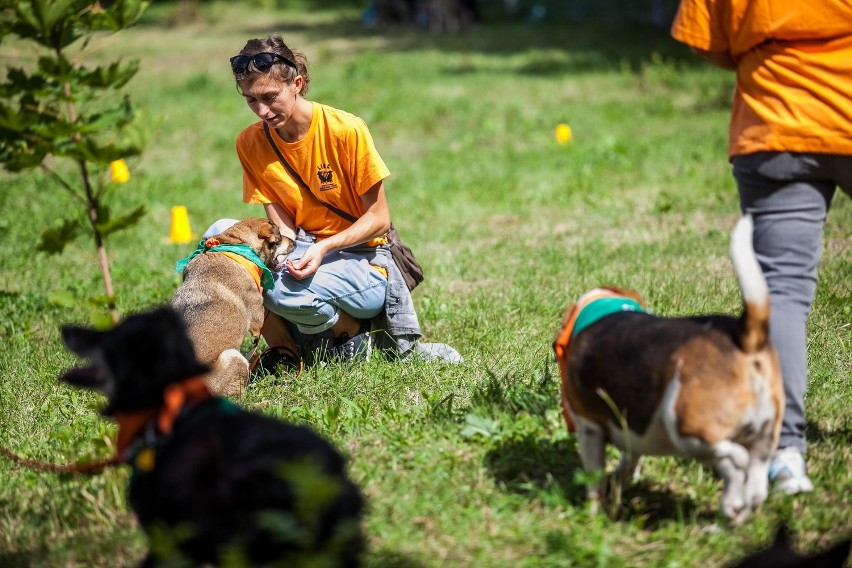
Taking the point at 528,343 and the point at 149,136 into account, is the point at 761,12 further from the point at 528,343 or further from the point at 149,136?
the point at 528,343

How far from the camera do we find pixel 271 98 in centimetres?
474

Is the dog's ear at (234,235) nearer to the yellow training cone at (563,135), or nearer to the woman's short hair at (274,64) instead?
the woman's short hair at (274,64)

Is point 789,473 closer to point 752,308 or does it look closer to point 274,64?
point 752,308

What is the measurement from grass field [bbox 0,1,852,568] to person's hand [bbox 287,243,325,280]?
21.6 inches

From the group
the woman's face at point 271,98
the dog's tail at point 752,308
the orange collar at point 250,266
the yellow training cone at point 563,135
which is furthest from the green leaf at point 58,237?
the yellow training cone at point 563,135

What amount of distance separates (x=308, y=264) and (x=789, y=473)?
261 cm

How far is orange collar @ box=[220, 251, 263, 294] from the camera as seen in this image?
201 inches

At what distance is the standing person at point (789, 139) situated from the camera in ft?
10.5

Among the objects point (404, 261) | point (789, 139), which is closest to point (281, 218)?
point (404, 261)

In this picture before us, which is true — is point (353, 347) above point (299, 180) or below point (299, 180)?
below

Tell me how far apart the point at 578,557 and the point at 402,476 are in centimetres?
86

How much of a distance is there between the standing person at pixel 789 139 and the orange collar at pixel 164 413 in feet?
6.49

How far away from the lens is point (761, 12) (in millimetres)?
3225

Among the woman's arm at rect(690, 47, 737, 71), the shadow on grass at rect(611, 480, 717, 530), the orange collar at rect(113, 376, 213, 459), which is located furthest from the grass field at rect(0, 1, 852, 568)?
the woman's arm at rect(690, 47, 737, 71)
